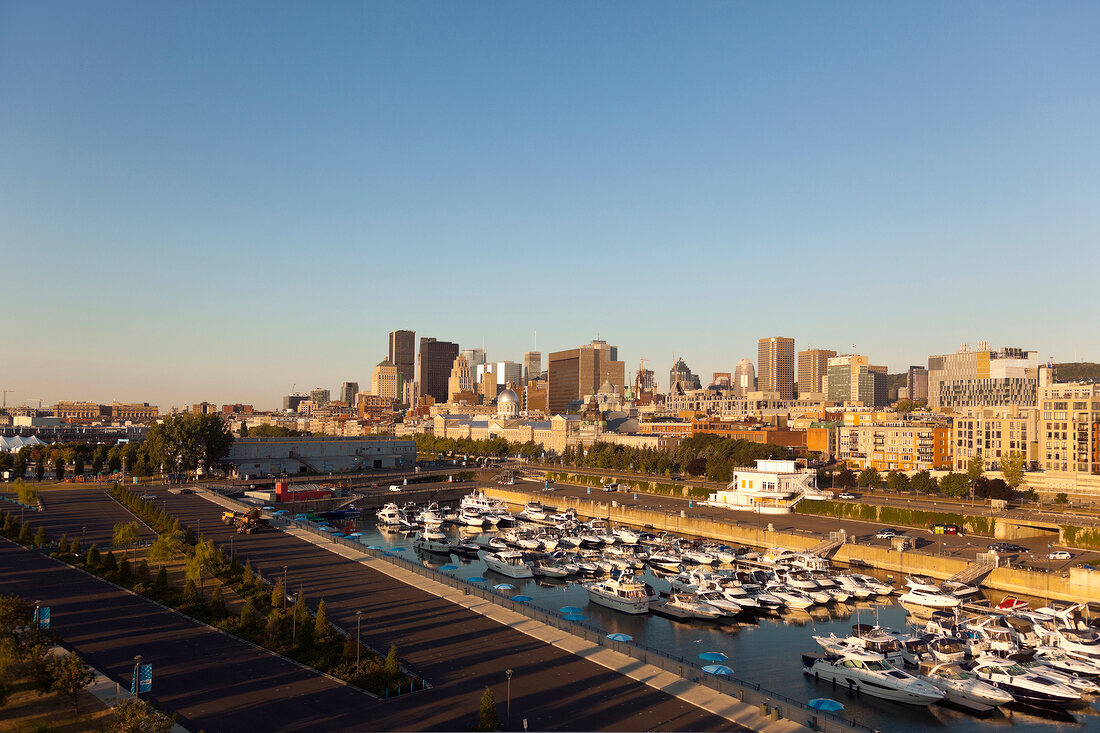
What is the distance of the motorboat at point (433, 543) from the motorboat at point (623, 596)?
2404cm

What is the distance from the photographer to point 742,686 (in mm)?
29688

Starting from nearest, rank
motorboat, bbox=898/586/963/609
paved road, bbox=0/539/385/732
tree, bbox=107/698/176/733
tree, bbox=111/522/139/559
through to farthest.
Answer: tree, bbox=107/698/176/733, paved road, bbox=0/539/385/732, motorboat, bbox=898/586/963/609, tree, bbox=111/522/139/559

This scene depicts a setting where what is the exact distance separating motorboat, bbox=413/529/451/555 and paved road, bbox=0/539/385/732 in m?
34.2

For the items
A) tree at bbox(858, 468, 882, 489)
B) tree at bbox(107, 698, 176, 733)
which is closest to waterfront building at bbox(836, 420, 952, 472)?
tree at bbox(858, 468, 882, 489)

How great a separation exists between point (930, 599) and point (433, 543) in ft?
140

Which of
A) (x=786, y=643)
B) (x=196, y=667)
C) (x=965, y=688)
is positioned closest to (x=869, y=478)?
(x=786, y=643)

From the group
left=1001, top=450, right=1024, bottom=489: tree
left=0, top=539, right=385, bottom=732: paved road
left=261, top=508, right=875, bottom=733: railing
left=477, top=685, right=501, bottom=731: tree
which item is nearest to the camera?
left=477, top=685, right=501, bottom=731: tree

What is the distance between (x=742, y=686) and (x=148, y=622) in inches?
1064

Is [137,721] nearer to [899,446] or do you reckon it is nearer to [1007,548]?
[1007,548]

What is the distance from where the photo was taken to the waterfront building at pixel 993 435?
111 meters

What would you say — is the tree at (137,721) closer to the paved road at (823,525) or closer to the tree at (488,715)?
the tree at (488,715)

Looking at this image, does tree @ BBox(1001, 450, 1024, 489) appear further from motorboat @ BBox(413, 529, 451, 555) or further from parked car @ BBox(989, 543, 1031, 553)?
motorboat @ BBox(413, 529, 451, 555)

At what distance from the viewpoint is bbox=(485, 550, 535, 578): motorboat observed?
206ft

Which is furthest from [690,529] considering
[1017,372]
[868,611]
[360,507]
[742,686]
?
[1017,372]
